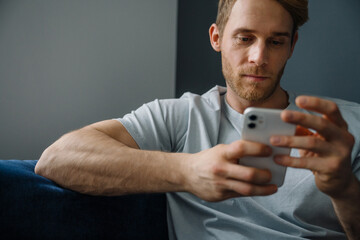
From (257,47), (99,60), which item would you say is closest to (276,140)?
(257,47)

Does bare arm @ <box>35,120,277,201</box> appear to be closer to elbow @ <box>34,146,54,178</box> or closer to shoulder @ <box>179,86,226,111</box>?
elbow @ <box>34,146,54,178</box>

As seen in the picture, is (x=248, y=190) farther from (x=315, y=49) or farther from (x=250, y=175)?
(x=315, y=49)

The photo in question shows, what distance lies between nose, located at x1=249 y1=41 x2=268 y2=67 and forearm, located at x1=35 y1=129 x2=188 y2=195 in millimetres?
440

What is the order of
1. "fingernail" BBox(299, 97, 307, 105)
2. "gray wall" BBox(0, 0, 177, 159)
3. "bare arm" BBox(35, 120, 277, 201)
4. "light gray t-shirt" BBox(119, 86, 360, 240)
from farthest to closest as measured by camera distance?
"gray wall" BBox(0, 0, 177, 159) < "light gray t-shirt" BBox(119, 86, 360, 240) < "bare arm" BBox(35, 120, 277, 201) < "fingernail" BBox(299, 97, 307, 105)

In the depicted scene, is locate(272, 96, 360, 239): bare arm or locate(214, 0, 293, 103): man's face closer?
locate(272, 96, 360, 239): bare arm

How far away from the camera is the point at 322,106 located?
1.76ft

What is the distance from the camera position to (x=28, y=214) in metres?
0.74

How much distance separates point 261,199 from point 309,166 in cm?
36

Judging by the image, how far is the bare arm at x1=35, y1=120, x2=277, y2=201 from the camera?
0.63 meters

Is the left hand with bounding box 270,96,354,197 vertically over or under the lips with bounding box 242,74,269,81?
under

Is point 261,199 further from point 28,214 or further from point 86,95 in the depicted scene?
point 86,95

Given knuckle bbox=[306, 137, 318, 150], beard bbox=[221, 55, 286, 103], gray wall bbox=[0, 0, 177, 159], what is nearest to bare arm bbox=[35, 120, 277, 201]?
knuckle bbox=[306, 137, 318, 150]

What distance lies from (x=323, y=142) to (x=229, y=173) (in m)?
0.18

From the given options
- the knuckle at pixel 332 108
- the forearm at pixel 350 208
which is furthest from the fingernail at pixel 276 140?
the forearm at pixel 350 208
